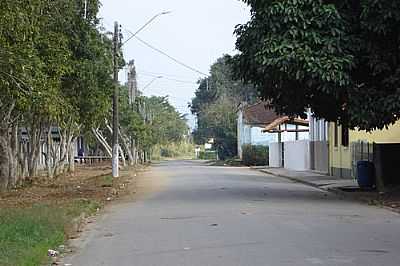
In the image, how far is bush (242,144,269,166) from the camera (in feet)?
222

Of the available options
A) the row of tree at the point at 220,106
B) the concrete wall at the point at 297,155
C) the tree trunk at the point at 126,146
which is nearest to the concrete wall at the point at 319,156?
the concrete wall at the point at 297,155

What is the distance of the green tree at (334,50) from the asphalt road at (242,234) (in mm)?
3206

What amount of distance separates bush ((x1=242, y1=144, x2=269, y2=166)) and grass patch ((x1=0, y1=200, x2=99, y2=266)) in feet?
158

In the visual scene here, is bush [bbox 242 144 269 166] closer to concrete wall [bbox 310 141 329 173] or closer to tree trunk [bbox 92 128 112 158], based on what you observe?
tree trunk [bbox 92 128 112 158]

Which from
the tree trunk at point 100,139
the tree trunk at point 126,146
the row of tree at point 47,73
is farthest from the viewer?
the tree trunk at point 126,146

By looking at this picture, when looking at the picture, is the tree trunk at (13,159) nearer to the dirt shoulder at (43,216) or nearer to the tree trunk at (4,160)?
the tree trunk at (4,160)

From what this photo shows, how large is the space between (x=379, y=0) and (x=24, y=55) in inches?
376

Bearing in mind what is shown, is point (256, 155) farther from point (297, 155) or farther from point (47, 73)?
point (47, 73)

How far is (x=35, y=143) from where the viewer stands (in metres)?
34.5

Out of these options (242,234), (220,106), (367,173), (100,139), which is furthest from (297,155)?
(220,106)

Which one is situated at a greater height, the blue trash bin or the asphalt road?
the blue trash bin

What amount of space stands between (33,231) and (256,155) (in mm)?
55287

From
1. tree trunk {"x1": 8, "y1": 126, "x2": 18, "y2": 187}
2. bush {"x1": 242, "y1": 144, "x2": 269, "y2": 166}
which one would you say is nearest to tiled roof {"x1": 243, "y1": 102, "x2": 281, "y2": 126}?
bush {"x1": 242, "y1": 144, "x2": 269, "y2": 166}

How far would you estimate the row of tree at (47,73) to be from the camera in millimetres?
16875
